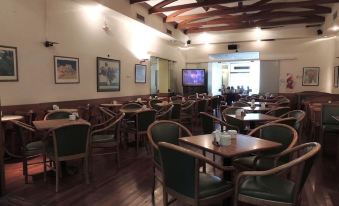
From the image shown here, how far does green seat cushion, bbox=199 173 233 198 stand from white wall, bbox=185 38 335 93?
9.98 metres

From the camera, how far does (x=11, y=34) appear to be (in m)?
4.86

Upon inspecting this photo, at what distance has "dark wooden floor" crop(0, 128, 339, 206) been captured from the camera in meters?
2.94

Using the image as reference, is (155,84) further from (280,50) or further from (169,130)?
(169,130)

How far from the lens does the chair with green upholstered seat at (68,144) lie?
315cm

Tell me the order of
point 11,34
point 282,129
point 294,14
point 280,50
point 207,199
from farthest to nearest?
point 280,50
point 294,14
point 11,34
point 282,129
point 207,199

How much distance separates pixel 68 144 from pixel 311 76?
1055 cm

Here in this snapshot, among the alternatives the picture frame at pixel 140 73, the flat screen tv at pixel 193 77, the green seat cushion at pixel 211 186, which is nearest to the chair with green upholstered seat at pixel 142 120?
the green seat cushion at pixel 211 186

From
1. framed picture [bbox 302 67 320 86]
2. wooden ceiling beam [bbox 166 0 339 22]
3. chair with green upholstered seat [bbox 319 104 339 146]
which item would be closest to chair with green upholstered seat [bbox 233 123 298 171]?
chair with green upholstered seat [bbox 319 104 339 146]

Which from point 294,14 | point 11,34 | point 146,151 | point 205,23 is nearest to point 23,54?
A: point 11,34

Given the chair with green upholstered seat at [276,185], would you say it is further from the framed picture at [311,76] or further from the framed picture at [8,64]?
the framed picture at [311,76]

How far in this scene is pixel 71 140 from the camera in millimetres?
3240

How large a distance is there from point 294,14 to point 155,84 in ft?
18.8

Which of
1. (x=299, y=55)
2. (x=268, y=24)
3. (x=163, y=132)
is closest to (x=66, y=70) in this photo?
(x=163, y=132)

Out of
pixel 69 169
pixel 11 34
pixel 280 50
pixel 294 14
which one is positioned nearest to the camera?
pixel 69 169
